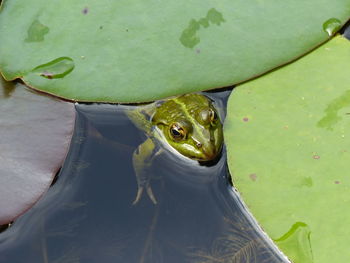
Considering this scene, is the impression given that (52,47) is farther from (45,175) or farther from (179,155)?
(179,155)

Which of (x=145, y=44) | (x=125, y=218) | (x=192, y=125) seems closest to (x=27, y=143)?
(x=125, y=218)

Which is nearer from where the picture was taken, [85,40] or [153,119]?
[85,40]

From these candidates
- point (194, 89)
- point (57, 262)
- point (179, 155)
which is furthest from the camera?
point (179, 155)

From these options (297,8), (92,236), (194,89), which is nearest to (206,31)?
(194,89)

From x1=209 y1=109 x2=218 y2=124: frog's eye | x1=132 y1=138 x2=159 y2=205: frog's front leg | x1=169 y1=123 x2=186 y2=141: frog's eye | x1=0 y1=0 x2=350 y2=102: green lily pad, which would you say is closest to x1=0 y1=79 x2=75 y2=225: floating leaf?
x1=0 y1=0 x2=350 y2=102: green lily pad

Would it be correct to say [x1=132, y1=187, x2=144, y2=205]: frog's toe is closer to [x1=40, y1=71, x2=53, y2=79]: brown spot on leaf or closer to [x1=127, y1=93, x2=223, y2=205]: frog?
[x1=127, y1=93, x2=223, y2=205]: frog

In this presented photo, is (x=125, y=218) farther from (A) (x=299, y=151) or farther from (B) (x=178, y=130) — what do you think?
(A) (x=299, y=151)

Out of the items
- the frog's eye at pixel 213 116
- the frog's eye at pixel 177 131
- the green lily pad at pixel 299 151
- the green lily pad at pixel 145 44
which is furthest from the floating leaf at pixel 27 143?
the green lily pad at pixel 299 151
